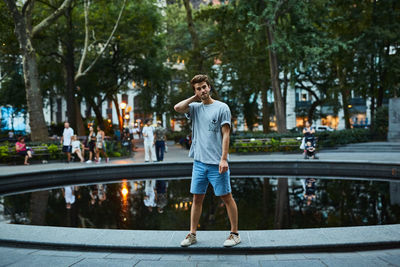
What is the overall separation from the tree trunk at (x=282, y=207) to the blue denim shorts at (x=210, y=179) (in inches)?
84.7

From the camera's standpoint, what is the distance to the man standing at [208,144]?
4340mm

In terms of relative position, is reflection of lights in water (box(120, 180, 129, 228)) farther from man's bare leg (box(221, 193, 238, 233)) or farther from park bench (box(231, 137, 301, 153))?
park bench (box(231, 137, 301, 153))

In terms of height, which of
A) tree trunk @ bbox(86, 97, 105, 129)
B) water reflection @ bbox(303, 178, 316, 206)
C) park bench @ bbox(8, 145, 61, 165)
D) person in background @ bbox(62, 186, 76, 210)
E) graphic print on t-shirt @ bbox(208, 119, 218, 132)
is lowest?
water reflection @ bbox(303, 178, 316, 206)

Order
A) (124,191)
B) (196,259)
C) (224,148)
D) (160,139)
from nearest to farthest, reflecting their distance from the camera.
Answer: (196,259) → (224,148) → (124,191) → (160,139)

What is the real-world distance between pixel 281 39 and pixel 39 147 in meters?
14.9

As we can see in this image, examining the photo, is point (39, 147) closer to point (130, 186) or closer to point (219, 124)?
point (130, 186)

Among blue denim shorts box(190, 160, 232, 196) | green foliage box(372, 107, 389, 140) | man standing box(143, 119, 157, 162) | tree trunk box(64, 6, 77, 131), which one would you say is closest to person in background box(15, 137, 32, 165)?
man standing box(143, 119, 157, 162)

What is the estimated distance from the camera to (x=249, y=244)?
4316 mm

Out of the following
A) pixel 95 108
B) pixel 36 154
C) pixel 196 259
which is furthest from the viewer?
pixel 95 108

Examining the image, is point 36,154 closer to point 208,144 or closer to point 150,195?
point 150,195

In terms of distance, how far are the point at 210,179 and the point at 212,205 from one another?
3.69m

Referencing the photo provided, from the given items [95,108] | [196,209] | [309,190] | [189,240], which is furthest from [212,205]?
[95,108]

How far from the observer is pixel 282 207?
7582mm

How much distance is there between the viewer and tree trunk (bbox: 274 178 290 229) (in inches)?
247
